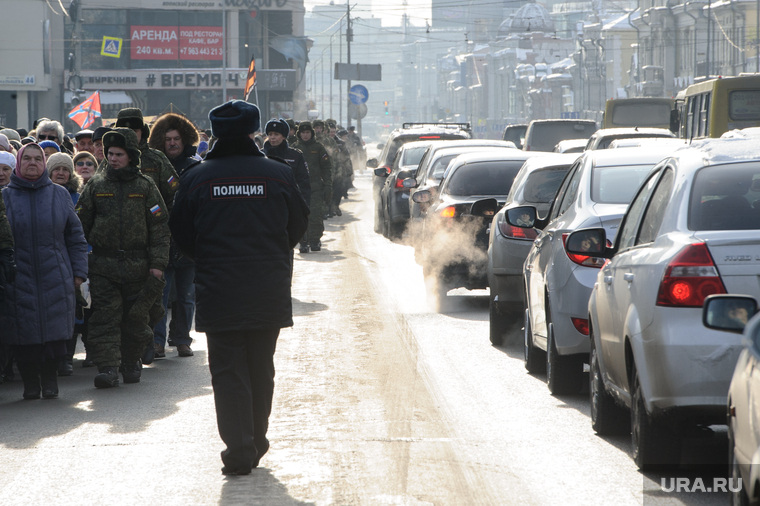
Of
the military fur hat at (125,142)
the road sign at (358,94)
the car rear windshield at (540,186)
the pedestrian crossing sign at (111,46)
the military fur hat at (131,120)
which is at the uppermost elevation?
the pedestrian crossing sign at (111,46)

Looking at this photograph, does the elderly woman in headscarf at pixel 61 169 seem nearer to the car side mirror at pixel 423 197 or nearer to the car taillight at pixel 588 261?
the car taillight at pixel 588 261

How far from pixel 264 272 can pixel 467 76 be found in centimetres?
16061

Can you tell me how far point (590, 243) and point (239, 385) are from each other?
213 centimetres

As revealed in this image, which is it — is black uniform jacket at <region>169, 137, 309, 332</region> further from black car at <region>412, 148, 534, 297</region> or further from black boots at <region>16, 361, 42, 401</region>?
black car at <region>412, 148, 534, 297</region>

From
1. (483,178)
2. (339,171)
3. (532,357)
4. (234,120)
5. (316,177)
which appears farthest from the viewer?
(339,171)

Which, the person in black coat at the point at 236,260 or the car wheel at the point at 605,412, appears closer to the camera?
the person in black coat at the point at 236,260

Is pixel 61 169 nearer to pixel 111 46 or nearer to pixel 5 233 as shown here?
pixel 5 233

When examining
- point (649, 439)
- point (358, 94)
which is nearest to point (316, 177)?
point (649, 439)

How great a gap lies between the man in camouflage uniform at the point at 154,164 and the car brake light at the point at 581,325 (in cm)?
347

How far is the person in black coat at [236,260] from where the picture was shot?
6141 millimetres

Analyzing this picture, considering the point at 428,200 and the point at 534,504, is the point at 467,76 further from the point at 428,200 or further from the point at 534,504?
the point at 534,504

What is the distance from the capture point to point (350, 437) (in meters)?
7.03

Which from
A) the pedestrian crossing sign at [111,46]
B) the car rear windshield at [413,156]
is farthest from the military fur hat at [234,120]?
the pedestrian crossing sign at [111,46]

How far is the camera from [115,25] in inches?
2874
